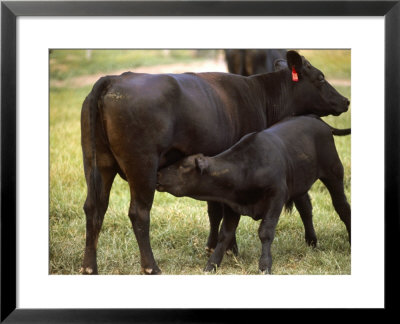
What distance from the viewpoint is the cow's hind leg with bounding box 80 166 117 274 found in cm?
652


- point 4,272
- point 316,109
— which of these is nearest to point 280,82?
point 316,109

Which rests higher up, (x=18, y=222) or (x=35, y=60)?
(x=35, y=60)

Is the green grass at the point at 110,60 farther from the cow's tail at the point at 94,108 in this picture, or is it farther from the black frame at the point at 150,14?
the black frame at the point at 150,14

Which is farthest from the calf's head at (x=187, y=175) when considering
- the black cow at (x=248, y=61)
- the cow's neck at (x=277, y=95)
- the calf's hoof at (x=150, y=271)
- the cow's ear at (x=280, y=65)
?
the black cow at (x=248, y=61)

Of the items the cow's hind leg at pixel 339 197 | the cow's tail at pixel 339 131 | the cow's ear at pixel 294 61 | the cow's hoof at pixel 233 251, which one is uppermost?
the cow's ear at pixel 294 61

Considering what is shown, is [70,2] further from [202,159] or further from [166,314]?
[166,314]

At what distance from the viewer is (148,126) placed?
6191 millimetres

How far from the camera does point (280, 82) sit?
24.4 feet

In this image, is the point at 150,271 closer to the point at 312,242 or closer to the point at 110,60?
the point at 312,242

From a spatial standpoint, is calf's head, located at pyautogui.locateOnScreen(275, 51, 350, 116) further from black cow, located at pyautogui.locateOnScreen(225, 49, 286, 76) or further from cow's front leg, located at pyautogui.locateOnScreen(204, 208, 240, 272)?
black cow, located at pyautogui.locateOnScreen(225, 49, 286, 76)

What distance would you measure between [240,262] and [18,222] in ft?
6.85

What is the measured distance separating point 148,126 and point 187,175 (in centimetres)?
53

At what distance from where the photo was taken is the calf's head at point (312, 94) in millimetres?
7367

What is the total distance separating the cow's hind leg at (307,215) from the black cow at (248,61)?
2151 millimetres
